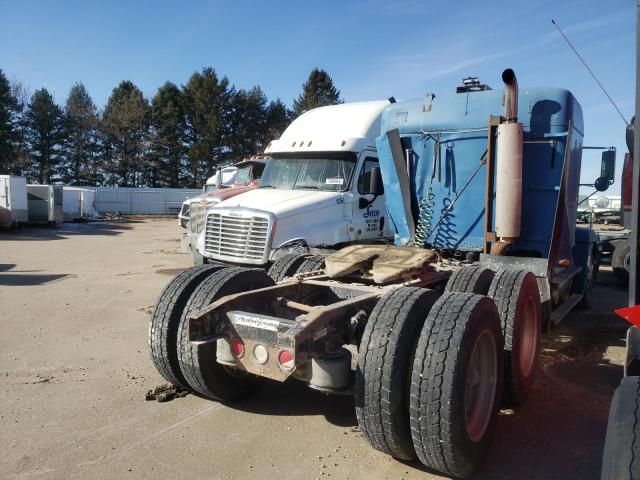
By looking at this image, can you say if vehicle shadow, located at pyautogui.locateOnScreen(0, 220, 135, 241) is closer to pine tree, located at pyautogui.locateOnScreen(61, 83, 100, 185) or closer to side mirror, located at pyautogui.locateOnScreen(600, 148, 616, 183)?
side mirror, located at pyautogui.locateOnScreen(600, 148, 616, 183)

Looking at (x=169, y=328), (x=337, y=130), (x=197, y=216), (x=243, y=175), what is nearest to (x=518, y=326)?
(x=169, y=328)

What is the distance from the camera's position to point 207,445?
394cm

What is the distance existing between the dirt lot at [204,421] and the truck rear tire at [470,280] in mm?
1179

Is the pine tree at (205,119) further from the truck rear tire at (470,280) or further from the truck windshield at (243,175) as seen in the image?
the truck rear tire at (470,280)

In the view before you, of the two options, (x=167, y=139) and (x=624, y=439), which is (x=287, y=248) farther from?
(x=167, y=139)

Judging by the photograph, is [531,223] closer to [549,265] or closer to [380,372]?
[549,265]

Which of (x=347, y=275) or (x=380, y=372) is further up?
(x=347, y=275)

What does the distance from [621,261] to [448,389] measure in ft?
34.5

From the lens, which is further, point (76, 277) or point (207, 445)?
point (76, 277)

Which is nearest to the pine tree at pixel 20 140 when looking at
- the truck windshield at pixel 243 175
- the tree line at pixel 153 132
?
the tree line at pixel 153 132

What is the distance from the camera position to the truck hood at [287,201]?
838cm

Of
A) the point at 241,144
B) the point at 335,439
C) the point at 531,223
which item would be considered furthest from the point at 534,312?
the point at 241,144

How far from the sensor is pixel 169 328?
4441 millimetres

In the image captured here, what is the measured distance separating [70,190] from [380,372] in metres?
35.0
